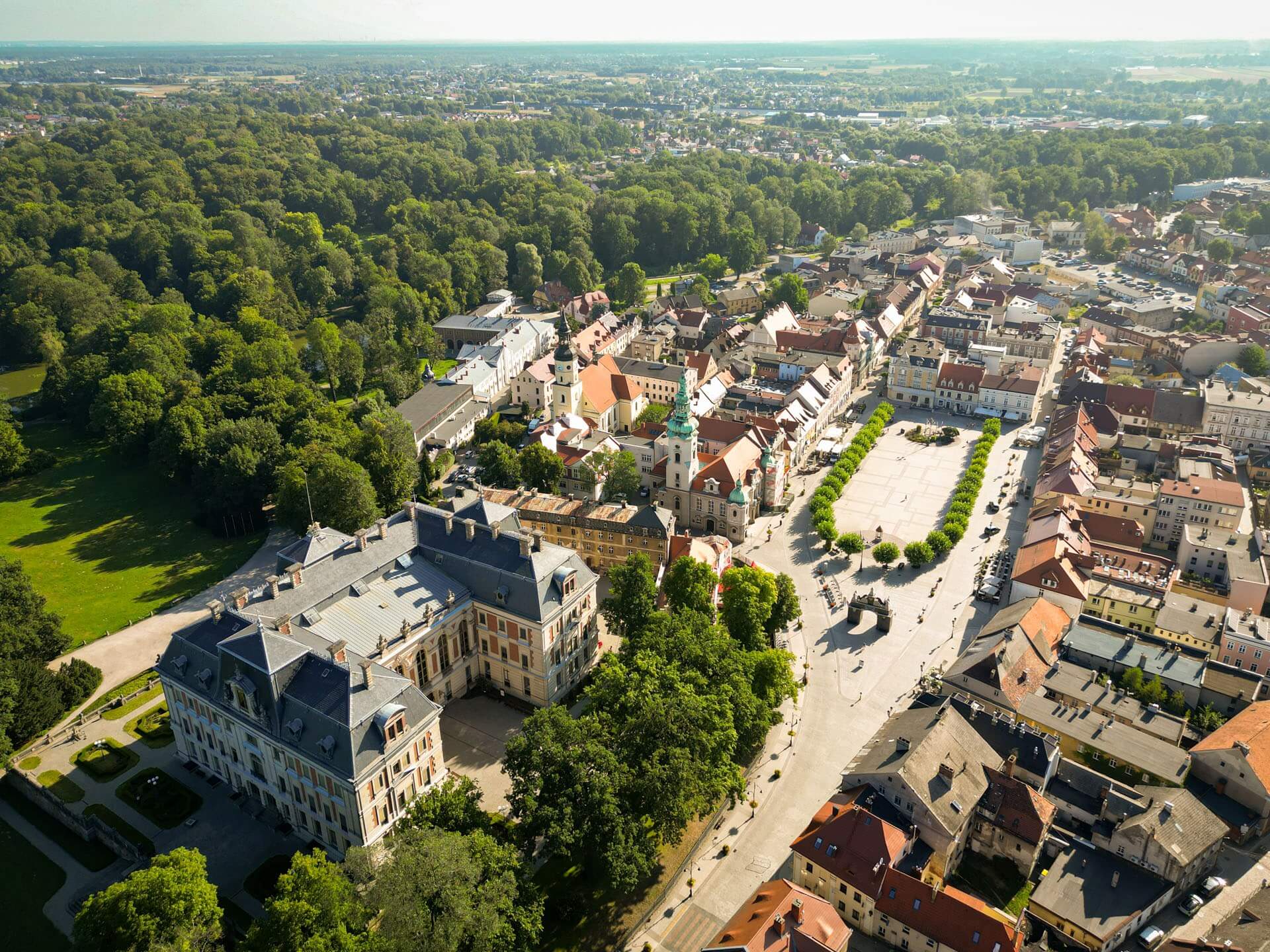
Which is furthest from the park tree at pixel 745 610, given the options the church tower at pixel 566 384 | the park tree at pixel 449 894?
the church tower at pixel 566 384

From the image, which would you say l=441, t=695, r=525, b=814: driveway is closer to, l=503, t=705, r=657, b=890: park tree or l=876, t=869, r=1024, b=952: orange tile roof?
l=503, t=705, r=657, b=890: park tree

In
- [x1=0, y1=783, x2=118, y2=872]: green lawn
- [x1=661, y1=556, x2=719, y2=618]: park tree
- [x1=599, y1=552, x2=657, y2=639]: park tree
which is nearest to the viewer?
[x1=0, y1=783, x2=118, y2=872]: green lawn

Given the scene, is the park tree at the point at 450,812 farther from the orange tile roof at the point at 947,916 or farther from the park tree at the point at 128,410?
the park tree at the point at 128,410

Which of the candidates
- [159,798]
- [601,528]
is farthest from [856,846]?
[159,798]

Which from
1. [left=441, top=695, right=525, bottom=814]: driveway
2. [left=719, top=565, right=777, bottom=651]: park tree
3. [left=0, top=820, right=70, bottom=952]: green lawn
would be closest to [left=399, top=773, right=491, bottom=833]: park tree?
[left=441, top=695, right=525, bottom=814]: driveway

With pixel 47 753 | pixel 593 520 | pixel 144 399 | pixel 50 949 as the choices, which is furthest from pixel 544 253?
pixel 50 949

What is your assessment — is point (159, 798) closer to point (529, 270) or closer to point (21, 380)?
point (21, 380)

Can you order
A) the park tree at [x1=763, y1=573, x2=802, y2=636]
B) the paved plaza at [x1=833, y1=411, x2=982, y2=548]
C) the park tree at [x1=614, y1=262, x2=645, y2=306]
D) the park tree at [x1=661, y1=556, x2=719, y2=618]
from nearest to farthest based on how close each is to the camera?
the park tree at [x1=661, y1=556, x2=719, y2=618] → the park tree at [x1=763, y1=573, x2=802, y2=636] → the paved plaza at [x1=833, y1=411, x2=982, y2=548] → the park tree at [x1=614, y1=262, x2=645, y2=306]
